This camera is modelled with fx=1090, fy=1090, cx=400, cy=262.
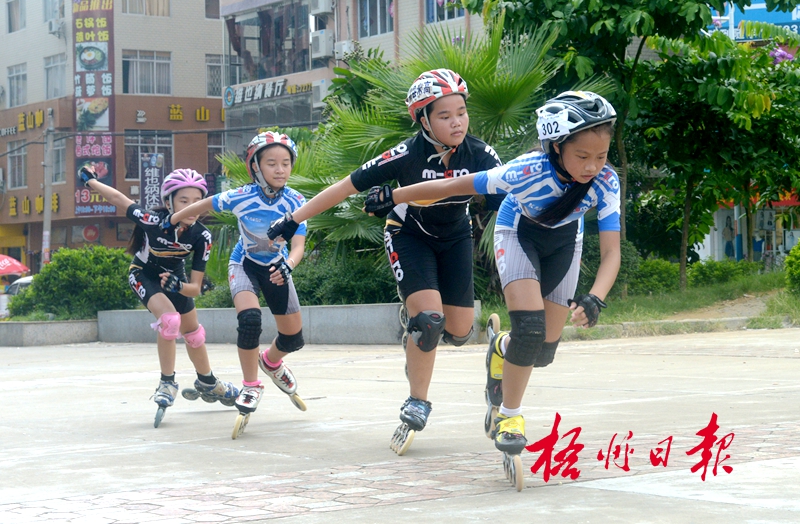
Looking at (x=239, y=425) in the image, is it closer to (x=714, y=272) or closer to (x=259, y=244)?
(x=259, y=244)

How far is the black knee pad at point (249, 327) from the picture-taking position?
22.7ft

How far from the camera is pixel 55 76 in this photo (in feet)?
162

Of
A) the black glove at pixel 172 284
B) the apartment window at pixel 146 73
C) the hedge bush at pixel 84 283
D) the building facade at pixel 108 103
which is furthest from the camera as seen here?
the apartment window at pixel 146 73

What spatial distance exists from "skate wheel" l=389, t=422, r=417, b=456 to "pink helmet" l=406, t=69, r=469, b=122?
1.68 m

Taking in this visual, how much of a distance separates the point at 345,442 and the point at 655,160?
13.3 meters

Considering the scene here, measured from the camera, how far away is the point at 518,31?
15.5 metres

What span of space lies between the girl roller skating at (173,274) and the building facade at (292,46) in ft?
80.7

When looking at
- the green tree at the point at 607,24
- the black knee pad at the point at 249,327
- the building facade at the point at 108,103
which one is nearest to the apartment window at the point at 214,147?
the building facade at the point at 108,103

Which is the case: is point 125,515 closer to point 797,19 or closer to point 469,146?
point 469,146

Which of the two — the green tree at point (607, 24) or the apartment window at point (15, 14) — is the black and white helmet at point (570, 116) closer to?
the green tree at point (607, 24)

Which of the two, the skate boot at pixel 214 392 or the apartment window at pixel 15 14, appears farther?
the apartment window at pixel 15 14

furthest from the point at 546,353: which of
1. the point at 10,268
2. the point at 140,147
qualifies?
the point at 140,147

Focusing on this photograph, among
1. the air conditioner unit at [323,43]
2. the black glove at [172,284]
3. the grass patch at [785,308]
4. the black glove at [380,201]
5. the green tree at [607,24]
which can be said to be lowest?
the grass patch at [785,308]

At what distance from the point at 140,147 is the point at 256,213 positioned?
41.5 meters
